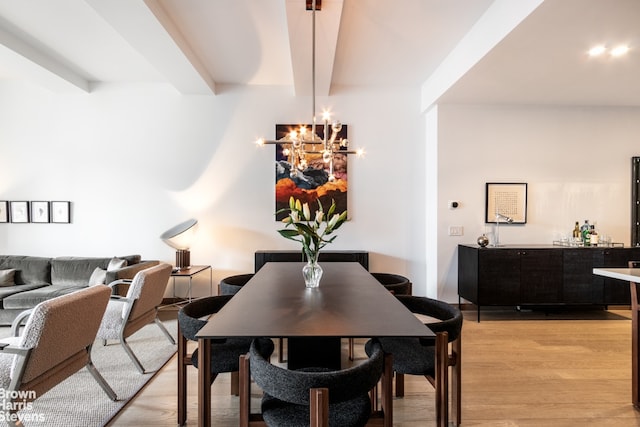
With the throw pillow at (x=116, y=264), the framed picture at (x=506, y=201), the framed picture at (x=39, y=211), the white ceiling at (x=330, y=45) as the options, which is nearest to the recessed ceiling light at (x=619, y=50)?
the white ceiling at (x=330, y=45)

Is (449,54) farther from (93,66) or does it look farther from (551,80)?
(93,66)

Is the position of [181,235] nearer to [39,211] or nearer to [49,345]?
[39,211]

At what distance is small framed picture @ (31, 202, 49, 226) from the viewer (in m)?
4.60

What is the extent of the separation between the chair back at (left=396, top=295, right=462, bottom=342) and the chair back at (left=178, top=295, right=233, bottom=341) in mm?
1163

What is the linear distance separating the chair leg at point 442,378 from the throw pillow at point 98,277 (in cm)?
343

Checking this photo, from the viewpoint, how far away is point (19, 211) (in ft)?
15.0

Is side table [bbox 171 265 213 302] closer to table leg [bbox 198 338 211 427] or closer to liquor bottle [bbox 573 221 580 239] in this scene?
table leg [bbox 198 338 211 427]

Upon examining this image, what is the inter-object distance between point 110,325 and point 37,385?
0.95 metres

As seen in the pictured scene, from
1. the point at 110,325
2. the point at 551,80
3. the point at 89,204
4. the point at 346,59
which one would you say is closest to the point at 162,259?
the point at 89,204

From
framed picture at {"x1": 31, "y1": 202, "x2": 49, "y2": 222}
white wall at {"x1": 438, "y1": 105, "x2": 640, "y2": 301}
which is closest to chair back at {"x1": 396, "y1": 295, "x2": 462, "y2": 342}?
white wall at {"x1": 438, "y1": 105, "x2": 640, "y2": 301}

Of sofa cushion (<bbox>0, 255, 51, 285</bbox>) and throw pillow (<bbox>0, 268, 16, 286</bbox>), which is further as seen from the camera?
sofa cushion (<bbox>0, 255, 51, 285</bbox>)

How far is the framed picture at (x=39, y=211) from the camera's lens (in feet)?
15.1

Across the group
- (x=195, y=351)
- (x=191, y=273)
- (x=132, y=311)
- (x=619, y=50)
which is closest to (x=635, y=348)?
(x=619, y=50)

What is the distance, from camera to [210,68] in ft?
13.8
